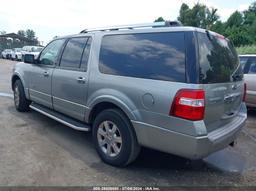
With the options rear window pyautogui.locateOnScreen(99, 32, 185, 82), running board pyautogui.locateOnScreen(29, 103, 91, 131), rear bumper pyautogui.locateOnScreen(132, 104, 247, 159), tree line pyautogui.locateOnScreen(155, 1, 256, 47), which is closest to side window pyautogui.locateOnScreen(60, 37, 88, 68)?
rear window pyautogui.locateOnScreen(99, 32, 185, 82)

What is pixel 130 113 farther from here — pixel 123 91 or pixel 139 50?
pixel 139 50

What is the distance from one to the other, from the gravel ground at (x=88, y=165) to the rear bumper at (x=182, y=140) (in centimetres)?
55

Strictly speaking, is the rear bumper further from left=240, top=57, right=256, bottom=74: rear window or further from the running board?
left=240, top=57, right=256, bottom=74: rear window

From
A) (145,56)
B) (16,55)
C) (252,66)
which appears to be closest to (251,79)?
(252,66)

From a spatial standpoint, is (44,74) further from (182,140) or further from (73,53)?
(182,140)

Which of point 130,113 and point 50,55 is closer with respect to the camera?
point 130,113

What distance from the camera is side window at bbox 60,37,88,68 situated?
4.36m

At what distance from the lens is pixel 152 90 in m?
3.18

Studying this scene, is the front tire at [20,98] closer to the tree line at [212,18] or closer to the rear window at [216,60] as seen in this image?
the rear window at [216,60]

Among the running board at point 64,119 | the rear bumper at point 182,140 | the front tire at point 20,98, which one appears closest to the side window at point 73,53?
the running board at point 64,119

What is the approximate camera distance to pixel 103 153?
389 centimetres

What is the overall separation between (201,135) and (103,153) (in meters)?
1.56

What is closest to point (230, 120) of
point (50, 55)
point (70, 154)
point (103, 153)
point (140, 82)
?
point (140, 82)

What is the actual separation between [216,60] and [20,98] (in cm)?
467
